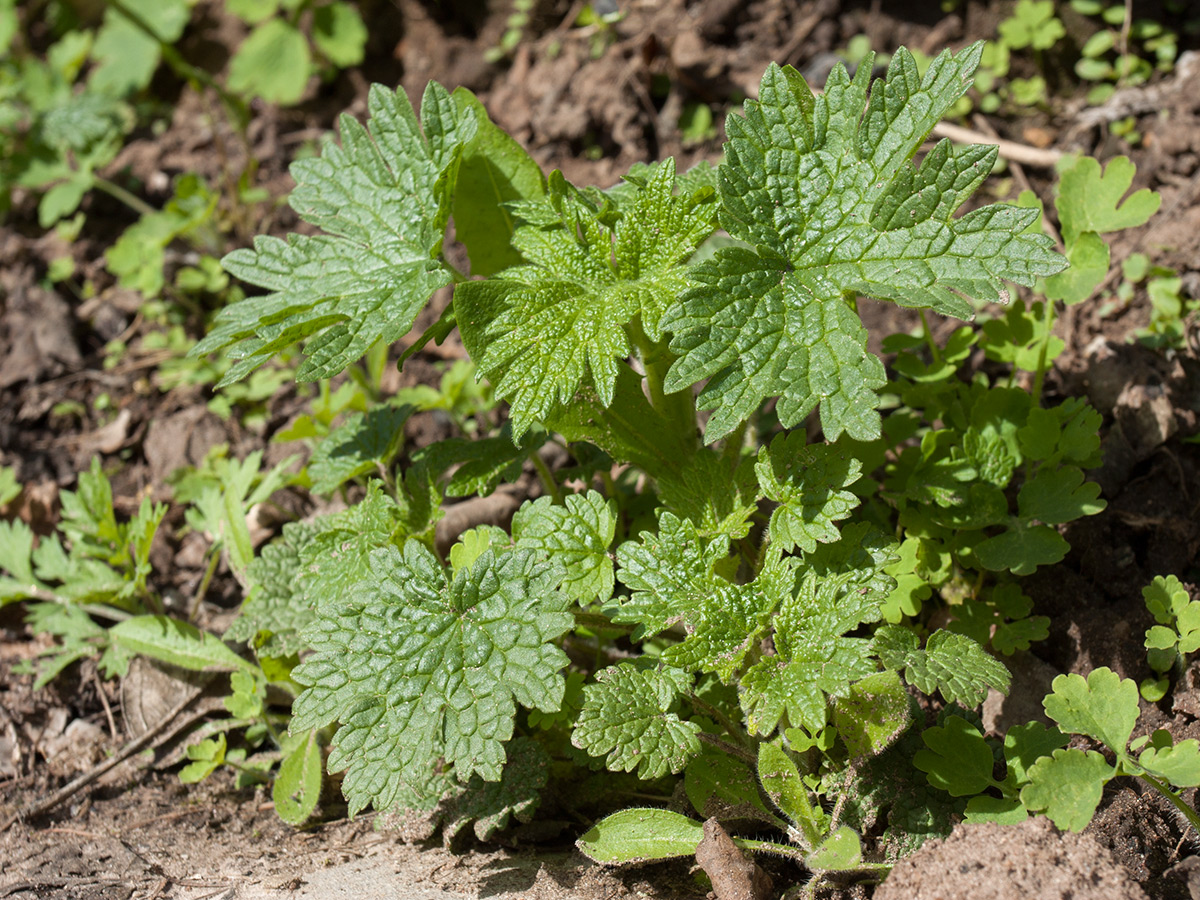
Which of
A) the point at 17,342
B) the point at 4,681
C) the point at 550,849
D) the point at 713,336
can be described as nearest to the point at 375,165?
the point at 713,336

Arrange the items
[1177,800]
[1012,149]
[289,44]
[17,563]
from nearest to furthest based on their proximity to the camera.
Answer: [1177,800], [17,563], [1012,149], [289,44]

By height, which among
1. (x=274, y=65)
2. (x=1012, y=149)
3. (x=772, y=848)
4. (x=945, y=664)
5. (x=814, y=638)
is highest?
(x=274, y=65)

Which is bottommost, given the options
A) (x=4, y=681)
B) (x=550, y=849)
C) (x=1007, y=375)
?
(x=550, y=849)

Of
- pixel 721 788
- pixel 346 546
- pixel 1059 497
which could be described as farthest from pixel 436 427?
pixel 1059 497

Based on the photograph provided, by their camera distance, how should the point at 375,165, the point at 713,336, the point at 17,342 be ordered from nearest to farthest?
the point at 713,336 < the point at 375,165 < the point at 17,342

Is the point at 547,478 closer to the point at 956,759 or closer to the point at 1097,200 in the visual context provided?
the point at 956,759

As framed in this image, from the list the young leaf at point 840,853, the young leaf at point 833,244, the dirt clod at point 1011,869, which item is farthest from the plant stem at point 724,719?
the young leaf at point 833,244

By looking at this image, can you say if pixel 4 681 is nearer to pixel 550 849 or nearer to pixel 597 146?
pixel 550 849
